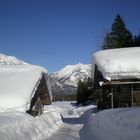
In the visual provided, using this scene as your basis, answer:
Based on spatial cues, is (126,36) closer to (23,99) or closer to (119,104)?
(119,104)

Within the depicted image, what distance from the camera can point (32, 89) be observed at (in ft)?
62.5

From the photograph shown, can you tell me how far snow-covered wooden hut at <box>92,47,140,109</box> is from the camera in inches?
895

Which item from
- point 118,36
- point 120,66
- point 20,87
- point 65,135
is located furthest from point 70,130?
point 118,36

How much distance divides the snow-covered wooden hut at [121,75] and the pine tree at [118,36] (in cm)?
2829

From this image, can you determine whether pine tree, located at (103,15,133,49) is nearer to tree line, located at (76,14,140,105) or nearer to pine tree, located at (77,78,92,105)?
tree line, located at (76,14,140,105)

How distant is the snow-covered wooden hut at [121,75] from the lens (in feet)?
74.6

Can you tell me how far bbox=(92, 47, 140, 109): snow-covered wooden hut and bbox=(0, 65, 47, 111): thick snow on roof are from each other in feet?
14.1

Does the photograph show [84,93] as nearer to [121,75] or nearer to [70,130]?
[121,75]

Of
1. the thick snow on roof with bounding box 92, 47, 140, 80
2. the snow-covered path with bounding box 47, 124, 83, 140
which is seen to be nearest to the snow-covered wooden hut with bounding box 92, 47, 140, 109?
the thick snow on roof with bounding box 92, 47, 140, 80

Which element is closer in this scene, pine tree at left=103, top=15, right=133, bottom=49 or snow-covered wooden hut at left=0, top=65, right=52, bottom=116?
snow-covered wooden hut at left=0, top=65, right=52, bottom=116

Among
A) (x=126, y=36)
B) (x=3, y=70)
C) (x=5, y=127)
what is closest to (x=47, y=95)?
(x=3, y=70)

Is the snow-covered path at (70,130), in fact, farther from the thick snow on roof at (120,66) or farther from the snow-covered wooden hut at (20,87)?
the thick snow on roof at (120,66)

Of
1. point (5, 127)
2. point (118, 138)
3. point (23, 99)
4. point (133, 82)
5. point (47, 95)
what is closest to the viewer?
point (118, 138)

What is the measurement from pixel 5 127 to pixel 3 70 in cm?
1250
